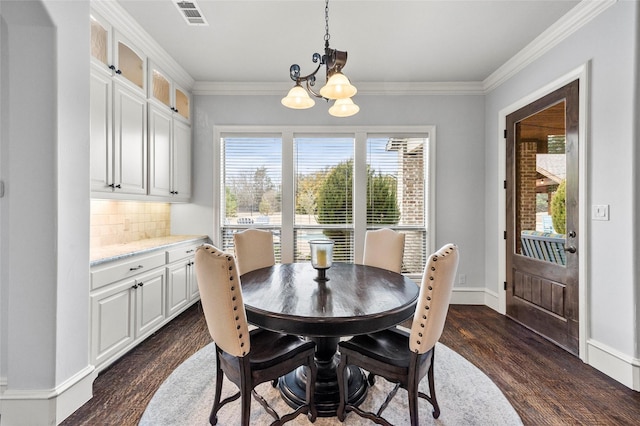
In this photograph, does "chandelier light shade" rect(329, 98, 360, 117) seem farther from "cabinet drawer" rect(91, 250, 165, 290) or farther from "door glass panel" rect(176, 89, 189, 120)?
"door glass panel" rect(176, 89, 189, 120)

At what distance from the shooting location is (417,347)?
1.42 m

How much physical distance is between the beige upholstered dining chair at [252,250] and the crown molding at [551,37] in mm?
3135

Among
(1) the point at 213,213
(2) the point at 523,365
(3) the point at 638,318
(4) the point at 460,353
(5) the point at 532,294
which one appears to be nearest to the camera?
(3) the point at 638,318

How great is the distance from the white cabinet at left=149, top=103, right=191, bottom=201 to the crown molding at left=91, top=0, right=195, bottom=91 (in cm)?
48

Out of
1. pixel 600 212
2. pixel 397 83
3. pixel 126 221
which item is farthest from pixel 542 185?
pixel 126 221

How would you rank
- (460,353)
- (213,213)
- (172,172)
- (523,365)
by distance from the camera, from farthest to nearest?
(213,213) → (172,172) → (460,353) → (523,365)

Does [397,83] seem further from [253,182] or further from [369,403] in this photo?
[369,403]

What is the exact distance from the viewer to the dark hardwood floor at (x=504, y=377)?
1.76 meters

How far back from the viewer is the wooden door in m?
2.51

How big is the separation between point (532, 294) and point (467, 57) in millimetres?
2537

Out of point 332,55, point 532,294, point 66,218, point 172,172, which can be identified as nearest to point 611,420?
point 532,294

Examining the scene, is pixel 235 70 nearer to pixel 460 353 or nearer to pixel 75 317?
pixel 75 317

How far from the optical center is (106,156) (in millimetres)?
2340

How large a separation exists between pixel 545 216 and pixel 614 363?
4.16 ft
